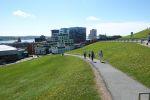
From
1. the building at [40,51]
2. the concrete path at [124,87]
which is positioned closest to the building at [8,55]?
the building at [40,51]

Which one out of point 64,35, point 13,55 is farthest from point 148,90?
point 64,35

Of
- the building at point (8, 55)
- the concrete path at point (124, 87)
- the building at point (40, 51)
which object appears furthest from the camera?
the building at point (40, 51)

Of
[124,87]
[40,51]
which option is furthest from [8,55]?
[124,87]

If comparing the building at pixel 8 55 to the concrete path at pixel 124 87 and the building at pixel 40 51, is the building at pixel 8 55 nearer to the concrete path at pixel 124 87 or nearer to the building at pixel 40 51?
the building at pixel 40 51

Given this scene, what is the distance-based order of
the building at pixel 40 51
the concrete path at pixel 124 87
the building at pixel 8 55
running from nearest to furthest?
the concrete path at pixel 124 87, the building at pixel 8 55, the building at pixel 40 51

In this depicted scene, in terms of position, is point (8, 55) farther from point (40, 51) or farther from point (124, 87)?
point (124, 87)

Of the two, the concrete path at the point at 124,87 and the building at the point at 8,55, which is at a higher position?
the concrete path at the point at 124,87

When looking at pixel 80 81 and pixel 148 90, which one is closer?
pixel 148 90

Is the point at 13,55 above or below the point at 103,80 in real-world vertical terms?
below

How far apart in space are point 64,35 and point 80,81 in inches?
6449

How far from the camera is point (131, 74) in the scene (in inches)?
1065

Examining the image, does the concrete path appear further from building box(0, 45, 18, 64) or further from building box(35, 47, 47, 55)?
building box(35, 47, 47, 55)

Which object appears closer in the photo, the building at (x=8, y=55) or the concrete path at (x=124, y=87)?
the concrete path at (x=124, y=87)

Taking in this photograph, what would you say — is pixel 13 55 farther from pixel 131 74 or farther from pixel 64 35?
pixel 131 74
